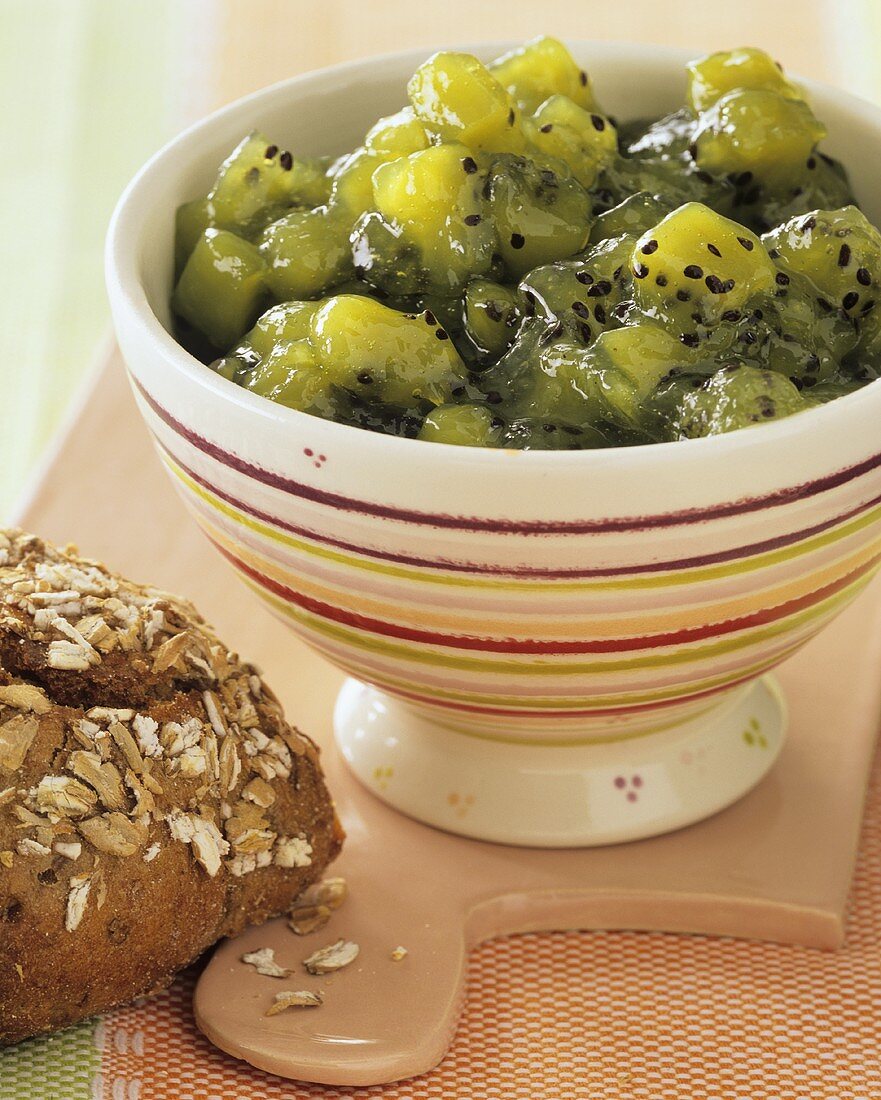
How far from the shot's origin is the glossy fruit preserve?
99 cm

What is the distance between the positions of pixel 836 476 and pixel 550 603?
0.19 meters

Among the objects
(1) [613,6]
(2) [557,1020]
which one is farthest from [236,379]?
(1) [613,6]

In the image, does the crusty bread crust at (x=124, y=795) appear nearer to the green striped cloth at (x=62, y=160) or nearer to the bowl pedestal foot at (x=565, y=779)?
the bowl pedestal foot at (x=565, y=779)

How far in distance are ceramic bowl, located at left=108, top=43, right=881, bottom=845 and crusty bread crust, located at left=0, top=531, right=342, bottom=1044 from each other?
0.08 m

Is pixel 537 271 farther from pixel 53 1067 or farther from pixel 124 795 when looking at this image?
pixel 53 1067

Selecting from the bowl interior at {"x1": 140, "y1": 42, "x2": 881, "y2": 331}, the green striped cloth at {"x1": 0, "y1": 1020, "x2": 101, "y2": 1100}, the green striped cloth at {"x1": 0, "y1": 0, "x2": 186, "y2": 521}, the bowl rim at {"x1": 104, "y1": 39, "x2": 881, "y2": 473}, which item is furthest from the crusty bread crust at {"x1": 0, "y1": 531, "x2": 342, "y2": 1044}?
the green striped cloth at {"x1": 0, "y1": 0, "x2": 186, "y2": 521}

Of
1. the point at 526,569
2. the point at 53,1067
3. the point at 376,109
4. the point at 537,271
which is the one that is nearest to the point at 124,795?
the point at 53,1067

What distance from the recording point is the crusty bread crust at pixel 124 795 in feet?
3.21

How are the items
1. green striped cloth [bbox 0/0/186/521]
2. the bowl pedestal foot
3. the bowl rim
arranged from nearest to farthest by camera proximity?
1. the bowl rim
2. the bowl pedestal foot
3. green striped cloth [bbox 0/0/186/521]

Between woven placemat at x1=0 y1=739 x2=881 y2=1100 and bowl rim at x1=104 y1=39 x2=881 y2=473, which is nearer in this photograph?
bowl rim at x1=104 y1=39 x2=881 y2=473

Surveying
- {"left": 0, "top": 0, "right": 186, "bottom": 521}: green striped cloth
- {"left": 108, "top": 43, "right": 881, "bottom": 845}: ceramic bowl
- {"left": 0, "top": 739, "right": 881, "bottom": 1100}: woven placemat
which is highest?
{"left": 108, "top": 43, "right": 881, "bottom": 845}: ceramic bowl

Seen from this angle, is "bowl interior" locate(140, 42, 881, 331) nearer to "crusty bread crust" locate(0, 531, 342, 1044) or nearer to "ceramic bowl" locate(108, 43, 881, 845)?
"ceramic bowl" locate(108, 43, 881, 845)

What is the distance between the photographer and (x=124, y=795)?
101 centimetres

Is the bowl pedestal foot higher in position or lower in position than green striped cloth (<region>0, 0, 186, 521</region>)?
higher
